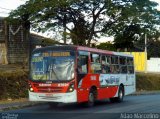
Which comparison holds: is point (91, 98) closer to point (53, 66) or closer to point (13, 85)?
point (53, 66)

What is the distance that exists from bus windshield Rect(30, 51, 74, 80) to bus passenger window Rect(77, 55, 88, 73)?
0.48 meters

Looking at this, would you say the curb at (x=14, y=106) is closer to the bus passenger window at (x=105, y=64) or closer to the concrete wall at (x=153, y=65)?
the bus passenger window at (x=105, y=64)

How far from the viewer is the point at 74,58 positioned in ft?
66.4

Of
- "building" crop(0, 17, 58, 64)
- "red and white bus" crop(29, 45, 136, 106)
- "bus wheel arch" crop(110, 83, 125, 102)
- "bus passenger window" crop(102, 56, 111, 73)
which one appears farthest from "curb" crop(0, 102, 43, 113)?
"building" crop(0, 17, 58, 64)

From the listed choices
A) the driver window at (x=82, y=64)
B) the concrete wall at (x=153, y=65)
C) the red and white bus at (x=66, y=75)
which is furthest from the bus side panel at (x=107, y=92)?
the concrete wall at (x=153, y=65)

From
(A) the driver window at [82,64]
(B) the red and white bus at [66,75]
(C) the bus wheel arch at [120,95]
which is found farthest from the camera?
(C) the bus wheel arch at [120,95]

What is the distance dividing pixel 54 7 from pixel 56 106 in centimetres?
1786

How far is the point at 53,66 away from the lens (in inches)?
797

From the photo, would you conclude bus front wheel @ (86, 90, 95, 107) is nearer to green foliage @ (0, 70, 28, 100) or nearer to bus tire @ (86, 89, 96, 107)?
bus tire @ (86, 89, 96, 107)

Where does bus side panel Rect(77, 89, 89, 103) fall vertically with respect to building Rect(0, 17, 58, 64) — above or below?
below

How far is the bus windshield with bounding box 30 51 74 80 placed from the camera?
20.0 m

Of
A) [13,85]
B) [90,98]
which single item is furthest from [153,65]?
[90,98]

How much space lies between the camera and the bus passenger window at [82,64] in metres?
20.5

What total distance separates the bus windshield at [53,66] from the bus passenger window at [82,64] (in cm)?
48
